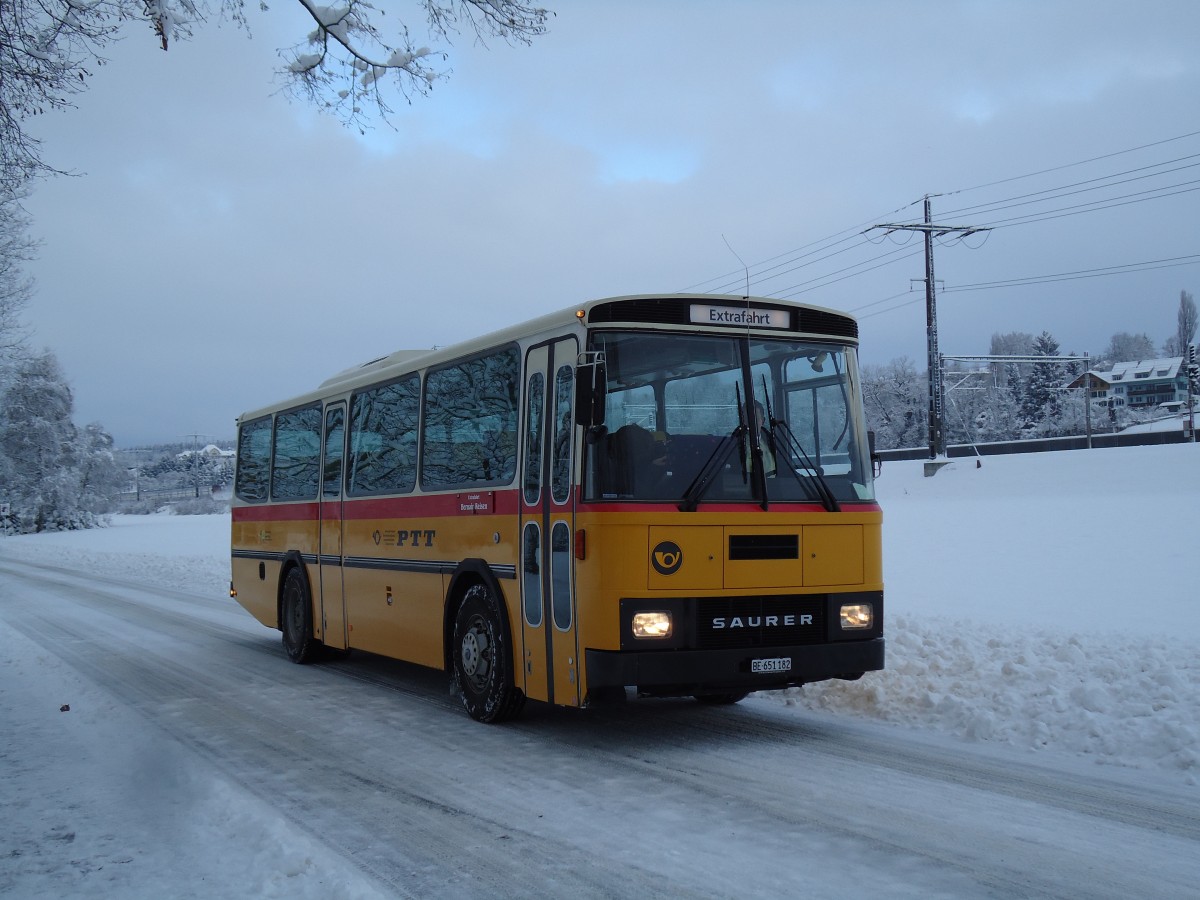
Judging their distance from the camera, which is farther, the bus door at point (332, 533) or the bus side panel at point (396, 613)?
the bus door at point (332, 533)

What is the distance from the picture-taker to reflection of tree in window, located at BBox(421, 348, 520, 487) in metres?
8.37

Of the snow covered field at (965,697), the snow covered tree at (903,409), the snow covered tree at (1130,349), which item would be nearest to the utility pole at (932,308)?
the snow covered field at (965,697)

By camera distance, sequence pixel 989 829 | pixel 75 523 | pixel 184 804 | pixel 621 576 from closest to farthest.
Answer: pixel 989 829 < pixel 184 804 < pixel 621 576 < pixel 75 523

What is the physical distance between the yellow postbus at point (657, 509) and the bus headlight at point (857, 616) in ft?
0.04

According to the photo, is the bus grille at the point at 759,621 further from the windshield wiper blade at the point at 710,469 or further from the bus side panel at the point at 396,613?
the bus side panel at the point at 396,613

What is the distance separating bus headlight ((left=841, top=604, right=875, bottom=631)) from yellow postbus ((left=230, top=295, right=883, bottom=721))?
1 cm

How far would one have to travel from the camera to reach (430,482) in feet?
31.2

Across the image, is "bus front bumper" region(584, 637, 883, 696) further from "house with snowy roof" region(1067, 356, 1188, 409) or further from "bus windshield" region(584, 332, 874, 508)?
"house with snowy roof" region(1067, 356, 1188, 409)

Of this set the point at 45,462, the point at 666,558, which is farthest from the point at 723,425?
the point at 45,462

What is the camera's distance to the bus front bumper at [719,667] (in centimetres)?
685

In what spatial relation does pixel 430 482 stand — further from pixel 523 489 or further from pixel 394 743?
pixel 394 743

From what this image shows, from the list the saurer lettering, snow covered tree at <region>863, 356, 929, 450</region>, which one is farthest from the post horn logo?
snow covered tree at <region>863, 356, 929, 450</region>

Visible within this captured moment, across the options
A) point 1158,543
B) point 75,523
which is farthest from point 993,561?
point 75,523

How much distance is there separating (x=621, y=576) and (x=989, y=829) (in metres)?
2.65
